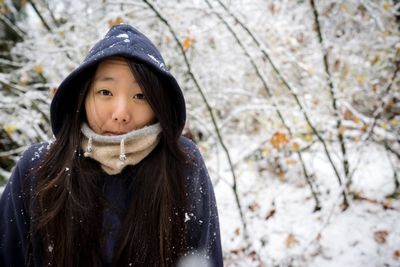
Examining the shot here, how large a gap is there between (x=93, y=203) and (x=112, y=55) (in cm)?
72

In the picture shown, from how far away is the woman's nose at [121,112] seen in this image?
1173 millimetres

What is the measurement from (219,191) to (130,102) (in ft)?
12.0

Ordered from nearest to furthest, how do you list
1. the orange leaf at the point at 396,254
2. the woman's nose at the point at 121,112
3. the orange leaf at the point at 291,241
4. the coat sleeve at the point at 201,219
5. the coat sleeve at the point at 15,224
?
the woman's nose at the point at 121,112 < the coat sleeve at the point at 15,224 < the coat sleeve at the point at 201,219 < the orange leaf at the point at 396,254 < the orange leaf at the point at 291,241

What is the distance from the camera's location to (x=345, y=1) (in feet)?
10.9

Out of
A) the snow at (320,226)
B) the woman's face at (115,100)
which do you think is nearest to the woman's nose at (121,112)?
the woman's face at (115,100)

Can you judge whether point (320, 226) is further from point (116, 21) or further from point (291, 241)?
point (116, 21)

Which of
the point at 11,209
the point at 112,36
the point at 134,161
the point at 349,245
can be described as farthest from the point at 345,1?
the point at 11,209

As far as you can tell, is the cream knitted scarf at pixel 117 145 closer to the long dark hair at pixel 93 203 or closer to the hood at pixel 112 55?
the long dark hair at pixel 93 203

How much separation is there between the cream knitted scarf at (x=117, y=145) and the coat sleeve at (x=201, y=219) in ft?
1.10

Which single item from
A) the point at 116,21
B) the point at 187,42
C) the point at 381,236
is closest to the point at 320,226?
the point at 381,236

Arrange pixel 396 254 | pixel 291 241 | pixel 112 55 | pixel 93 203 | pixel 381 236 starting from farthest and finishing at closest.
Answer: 1. pixel 291 241
2. pixel 381 236
3. pixel 396 254
4. pixel 93 203
5. pixel 112 55

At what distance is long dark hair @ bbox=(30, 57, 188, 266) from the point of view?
1.26 m

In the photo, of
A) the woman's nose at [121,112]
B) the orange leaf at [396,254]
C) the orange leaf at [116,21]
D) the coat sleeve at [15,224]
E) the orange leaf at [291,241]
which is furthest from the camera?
the orange leaf at [291,241]

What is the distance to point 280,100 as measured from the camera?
13.5 ft
